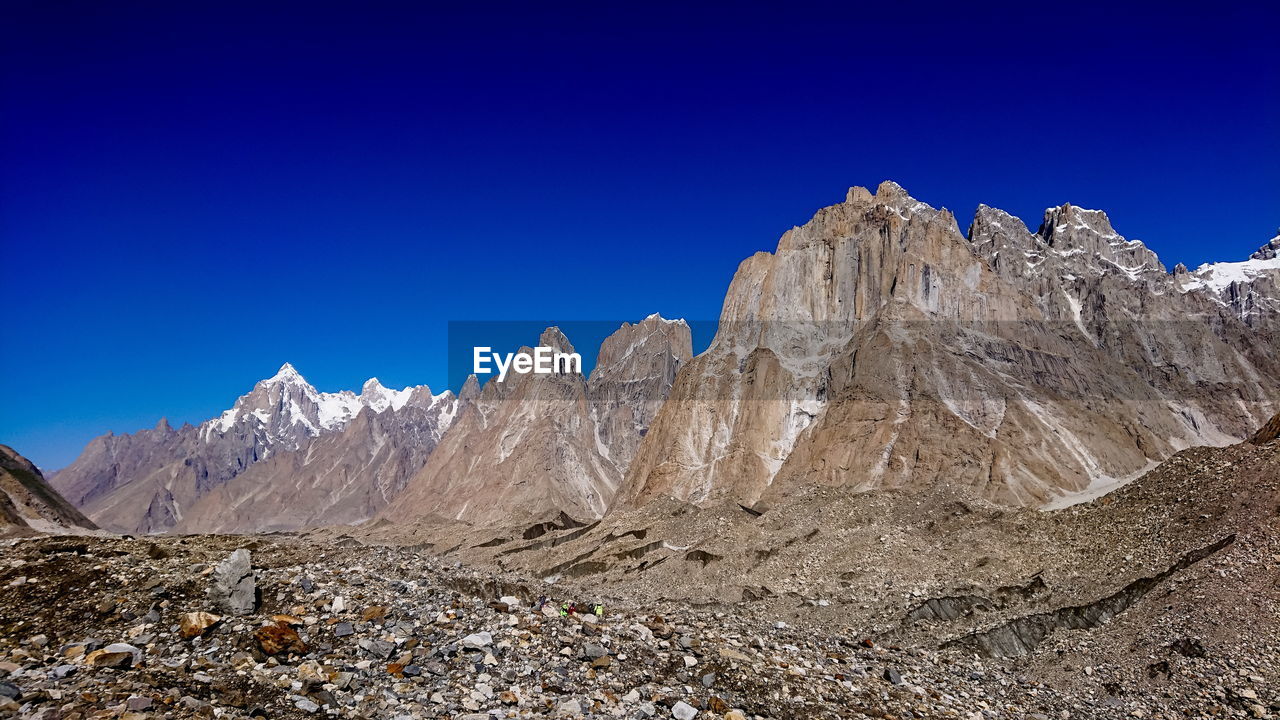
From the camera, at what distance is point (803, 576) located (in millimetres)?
40344

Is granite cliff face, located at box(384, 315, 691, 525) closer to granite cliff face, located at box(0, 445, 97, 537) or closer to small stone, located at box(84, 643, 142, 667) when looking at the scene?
granite cliff face, located at box(0, 445, 97, 537)

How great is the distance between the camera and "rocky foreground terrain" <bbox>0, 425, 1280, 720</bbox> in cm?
1027

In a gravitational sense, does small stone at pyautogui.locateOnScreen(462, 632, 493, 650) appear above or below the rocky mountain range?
below

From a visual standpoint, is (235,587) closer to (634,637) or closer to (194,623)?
(194,623)

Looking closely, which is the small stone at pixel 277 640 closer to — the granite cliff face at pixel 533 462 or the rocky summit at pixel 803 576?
the rocky summit at pixel 803 576

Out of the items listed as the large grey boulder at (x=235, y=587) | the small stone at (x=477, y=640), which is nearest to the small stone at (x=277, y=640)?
the large grey boulder at (x=235, y=587)

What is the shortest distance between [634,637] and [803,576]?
→ 2910 cm

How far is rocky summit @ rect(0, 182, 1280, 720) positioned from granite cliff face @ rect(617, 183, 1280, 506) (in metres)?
0.53

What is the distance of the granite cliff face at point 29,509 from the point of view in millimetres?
60513

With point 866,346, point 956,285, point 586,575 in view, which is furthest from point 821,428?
point 586,575

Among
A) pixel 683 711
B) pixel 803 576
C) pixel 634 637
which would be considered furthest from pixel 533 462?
pixel 683 711

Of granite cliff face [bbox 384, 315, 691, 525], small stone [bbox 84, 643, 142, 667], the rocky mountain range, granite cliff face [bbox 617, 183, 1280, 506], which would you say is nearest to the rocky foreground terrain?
small stone [bbox 84, 643, 142, 667]

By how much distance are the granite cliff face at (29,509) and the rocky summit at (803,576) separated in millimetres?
607

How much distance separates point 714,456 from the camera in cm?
10075
